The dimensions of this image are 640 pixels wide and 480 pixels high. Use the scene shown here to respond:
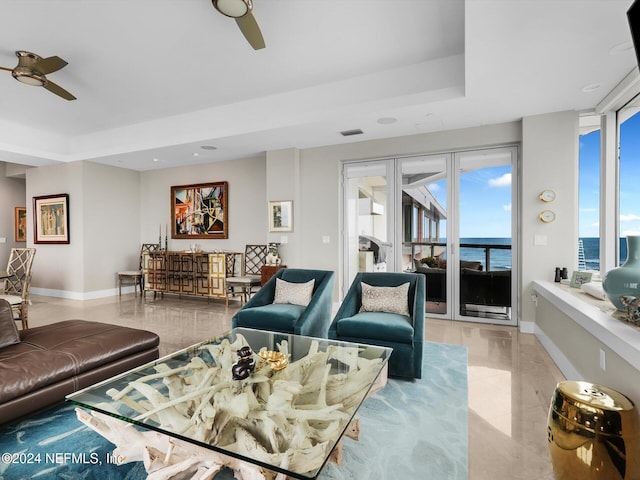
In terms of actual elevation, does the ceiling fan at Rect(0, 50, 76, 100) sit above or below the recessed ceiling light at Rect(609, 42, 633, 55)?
above

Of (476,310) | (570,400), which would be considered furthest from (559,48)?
(476,310)

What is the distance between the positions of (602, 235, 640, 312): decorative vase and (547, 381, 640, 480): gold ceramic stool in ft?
2.87

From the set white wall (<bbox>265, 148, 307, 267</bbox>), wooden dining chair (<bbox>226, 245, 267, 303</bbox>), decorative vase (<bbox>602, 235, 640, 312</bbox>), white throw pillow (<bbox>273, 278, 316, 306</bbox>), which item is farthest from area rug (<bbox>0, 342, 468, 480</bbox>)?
wooden dining chair (<bbox>226, 245, 267, 303</bbox>)

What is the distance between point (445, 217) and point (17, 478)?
4.70 metres

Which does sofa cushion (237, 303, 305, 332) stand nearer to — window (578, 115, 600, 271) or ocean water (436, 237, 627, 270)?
ocean water (436, 237, 627, 270)

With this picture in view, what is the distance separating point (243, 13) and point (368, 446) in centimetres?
293

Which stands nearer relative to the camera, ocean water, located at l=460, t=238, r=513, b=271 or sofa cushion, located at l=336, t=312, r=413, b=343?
sofa cushion, located at l=336, t=312, r=413, b=343

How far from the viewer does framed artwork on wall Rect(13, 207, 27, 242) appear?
25.8 ft

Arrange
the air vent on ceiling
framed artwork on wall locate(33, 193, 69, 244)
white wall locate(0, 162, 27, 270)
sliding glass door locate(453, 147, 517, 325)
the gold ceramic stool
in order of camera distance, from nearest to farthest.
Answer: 1. the gold ceramic stool
2. sliding glass door locate(453, 147, 517, 325)
3. the air vent on ceiling
4. framed artwork on wall locate(33, 193, 69, 244)
5. white wall locate(0, 162, 27, 270)

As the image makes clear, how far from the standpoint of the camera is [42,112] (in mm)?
4988

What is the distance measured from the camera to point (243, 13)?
2.36 m

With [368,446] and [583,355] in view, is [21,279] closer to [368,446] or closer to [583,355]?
[368,446]

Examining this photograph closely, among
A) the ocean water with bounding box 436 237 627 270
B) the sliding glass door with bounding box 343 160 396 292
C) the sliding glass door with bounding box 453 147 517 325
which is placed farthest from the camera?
the sliding glass door with bounding box 343 160 396 292

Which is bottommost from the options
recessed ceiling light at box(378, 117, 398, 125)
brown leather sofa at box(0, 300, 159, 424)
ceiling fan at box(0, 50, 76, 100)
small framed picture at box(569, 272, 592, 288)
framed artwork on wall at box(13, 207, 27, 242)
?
brown leather sofa at box(0, 300, 159, 424)
